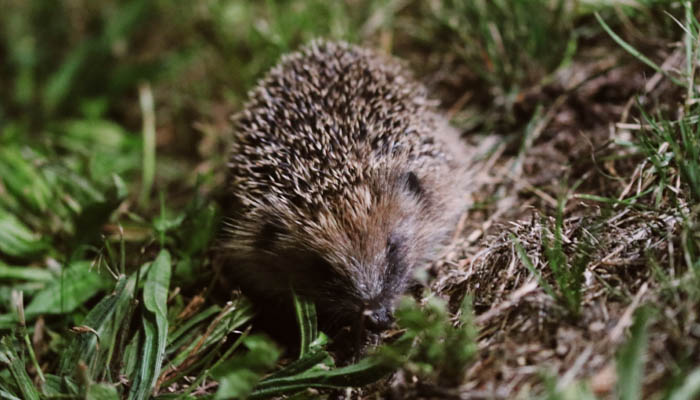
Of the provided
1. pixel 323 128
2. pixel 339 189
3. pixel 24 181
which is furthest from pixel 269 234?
pixel 24 181

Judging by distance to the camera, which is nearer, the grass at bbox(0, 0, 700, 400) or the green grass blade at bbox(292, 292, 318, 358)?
the grass at bbox(0, 0, 700, 400)

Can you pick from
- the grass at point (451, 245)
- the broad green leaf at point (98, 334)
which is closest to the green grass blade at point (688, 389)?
the grass at point (451, 245)

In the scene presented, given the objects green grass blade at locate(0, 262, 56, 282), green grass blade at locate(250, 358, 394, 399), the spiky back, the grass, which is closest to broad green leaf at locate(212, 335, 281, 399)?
the grass

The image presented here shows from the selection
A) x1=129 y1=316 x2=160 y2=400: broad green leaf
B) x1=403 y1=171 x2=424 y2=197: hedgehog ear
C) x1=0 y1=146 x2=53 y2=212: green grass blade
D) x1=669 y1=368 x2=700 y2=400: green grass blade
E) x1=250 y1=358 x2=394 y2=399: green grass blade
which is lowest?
x1=250 y1=358 x2=394 y2=399: green grass blade

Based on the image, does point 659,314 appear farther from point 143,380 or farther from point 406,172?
point 143,380

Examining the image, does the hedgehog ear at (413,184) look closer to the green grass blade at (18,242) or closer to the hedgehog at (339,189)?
the hedgehog at (339,189)

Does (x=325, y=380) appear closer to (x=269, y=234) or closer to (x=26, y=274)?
(x=269, y=234)

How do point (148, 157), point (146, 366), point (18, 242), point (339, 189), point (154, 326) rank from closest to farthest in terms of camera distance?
point (146, 366) → point (154, 326) → point (339, 189) → point (18, 242) → point (148, 157)

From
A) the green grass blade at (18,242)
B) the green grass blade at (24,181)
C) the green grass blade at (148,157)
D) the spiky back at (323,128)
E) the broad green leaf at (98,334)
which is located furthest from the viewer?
the green grass blade at (148,157)

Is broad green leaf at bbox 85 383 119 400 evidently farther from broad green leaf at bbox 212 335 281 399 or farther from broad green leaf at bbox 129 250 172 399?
broad green leaf at bbox 212 335 281 399
